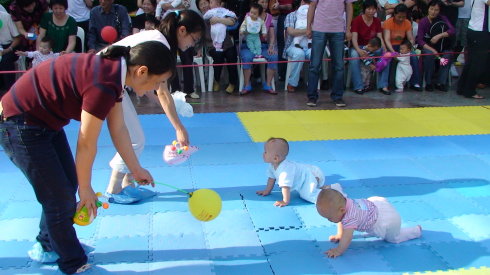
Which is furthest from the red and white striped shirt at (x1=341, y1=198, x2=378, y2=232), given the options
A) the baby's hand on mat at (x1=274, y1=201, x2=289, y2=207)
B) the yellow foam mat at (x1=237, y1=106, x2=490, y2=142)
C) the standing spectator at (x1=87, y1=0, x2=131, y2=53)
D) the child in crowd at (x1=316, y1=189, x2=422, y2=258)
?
the standing spectator at (x1=87, y1=0, x2=131, y2=53)

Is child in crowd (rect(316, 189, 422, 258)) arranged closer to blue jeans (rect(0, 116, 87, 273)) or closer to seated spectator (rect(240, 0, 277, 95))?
blue jeans (rect(0, 116, 87, 273))

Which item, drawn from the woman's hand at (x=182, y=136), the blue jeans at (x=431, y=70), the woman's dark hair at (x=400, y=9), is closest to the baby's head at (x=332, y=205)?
the woman's hand at (x=182, y=136)

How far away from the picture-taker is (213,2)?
7.85 meters

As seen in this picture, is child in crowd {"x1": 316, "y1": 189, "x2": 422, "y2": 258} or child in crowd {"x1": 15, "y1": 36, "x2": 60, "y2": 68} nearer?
child in crowd {"x1": 316, "y1": 189, "x2": 422, "y2": 258}

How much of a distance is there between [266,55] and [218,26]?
924mm

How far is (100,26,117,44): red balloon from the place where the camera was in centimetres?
725

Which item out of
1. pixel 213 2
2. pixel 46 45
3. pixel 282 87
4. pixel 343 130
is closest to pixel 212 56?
pixel 213 2

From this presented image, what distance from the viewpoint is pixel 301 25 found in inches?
309

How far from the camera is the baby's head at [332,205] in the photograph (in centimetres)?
300

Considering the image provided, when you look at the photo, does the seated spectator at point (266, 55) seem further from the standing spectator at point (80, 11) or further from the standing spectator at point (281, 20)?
the standing spectator at point (80, 11)

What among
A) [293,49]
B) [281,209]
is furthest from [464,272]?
[293,49]

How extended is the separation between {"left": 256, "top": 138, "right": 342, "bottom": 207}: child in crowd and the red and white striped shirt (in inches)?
24.1

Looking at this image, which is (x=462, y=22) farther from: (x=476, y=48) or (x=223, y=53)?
(x=223, y=53)

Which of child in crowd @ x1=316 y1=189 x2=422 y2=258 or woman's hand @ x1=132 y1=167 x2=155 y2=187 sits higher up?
woman's hand @ x1=132 y1=167 x2=155 y2=187
